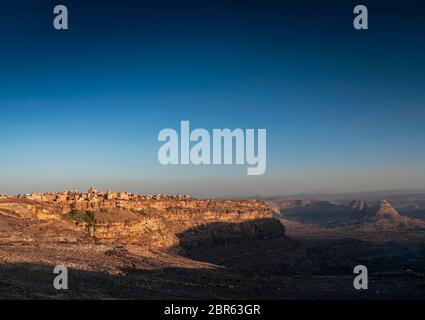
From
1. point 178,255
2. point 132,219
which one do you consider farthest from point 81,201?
point 178,255

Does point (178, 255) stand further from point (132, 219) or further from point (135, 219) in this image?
point (132, 219)

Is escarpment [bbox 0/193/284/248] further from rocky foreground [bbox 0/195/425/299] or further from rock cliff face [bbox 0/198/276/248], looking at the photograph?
rocky foreground [bbox 0/195/425/299]

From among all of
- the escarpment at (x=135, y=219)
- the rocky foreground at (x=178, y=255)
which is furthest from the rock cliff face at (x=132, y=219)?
the rocky foreground at (x=178, y=255)

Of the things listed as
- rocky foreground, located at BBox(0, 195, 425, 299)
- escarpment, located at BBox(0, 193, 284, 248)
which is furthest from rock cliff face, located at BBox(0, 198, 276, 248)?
rocky foreground, located at BBox(0, 195, 425, 299)

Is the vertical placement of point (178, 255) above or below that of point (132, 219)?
below

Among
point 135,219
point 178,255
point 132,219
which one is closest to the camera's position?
point 178,255

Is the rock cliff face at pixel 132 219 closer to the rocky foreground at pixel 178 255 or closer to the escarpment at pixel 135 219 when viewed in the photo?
the escarpment at pixel 135 219
